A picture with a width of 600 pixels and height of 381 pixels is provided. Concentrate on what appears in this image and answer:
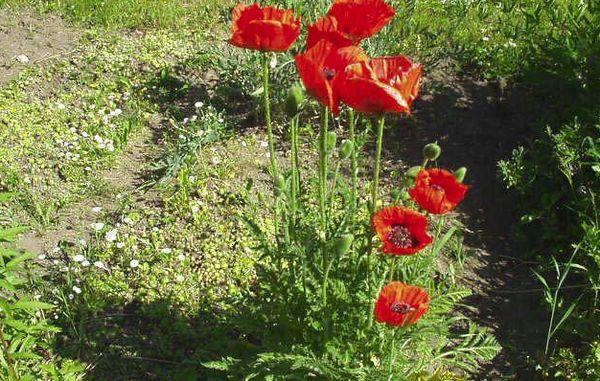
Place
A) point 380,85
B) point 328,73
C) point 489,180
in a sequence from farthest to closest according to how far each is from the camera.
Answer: point 489,180 → point 328,73 → point 380,85

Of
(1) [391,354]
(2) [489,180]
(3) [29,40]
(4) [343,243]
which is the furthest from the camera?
(3) [29,40]

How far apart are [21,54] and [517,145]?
3.25m

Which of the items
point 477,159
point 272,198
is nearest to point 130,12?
point 272,198

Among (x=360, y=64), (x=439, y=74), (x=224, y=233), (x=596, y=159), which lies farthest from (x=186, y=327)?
(x=439, y=74)

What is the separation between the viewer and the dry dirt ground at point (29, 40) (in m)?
4.68

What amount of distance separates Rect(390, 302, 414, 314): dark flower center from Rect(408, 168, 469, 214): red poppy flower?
26 cm

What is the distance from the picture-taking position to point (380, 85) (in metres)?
1.65

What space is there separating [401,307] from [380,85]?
63cm

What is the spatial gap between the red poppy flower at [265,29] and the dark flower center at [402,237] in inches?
23.0

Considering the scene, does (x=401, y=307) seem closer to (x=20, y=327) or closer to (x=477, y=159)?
(x=20, y=327)

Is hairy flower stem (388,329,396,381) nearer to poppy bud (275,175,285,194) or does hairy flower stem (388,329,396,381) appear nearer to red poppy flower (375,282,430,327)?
red poppy flower (375,282,430,327)

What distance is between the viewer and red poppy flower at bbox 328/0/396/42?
1922mm

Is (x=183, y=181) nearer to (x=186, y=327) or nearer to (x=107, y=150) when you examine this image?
(x=107, y=150)

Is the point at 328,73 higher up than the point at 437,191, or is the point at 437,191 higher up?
the point at 328,73
